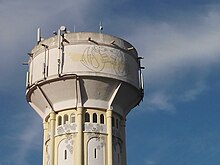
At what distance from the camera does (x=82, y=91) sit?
32.1 meters

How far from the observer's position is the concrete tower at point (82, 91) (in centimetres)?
3195

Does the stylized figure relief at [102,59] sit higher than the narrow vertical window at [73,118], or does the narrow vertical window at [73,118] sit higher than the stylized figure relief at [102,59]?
the stylized figure relief at [102,59]

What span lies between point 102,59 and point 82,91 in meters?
2.07

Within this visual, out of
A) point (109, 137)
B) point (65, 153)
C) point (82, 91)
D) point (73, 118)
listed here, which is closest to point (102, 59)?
point (82, 91)

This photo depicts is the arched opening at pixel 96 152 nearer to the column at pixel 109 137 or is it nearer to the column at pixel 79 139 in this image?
the column at pixel 109 137

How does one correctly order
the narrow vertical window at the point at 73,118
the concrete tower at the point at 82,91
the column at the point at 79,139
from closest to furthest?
the column at the point at 79,139 → the concrete tower at the point at 82,91 → the narrow vertical window at the point at 73,118

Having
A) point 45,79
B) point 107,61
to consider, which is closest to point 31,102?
point 45,79

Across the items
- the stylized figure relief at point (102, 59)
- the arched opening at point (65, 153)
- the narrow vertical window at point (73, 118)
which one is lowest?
the arched opening at point (65, 153)

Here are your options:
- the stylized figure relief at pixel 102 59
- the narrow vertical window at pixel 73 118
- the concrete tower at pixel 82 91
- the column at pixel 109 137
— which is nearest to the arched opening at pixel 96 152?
the concrete tower at pixel 82 91

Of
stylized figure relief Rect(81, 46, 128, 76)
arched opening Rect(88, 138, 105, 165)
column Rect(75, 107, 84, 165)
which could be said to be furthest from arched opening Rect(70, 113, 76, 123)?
stylized figure relief Rect(81, 46, 128, 76)

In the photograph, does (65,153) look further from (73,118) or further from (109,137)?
(109,137)

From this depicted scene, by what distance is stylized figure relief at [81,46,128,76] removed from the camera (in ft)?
105

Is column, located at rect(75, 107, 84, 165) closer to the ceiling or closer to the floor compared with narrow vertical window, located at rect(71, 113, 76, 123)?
closer to the floor

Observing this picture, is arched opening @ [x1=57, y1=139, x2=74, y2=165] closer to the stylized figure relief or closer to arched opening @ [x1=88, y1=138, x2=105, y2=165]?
arched opening @ [x1=88, y1=138, x2=105, y2=165]
